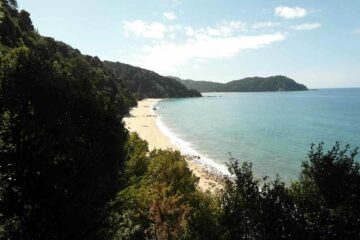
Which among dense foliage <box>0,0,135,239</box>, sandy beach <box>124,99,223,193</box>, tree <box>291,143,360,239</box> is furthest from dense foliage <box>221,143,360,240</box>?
sandy beach <box>124,99,223,193</box>

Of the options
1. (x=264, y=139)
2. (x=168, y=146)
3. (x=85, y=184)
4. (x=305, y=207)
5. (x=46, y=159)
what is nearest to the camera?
(x=46, y=159)

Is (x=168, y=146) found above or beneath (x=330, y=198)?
beneath

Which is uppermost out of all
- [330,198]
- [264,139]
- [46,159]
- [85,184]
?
[46,159]

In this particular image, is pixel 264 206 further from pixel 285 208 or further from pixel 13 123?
pixel 13 123

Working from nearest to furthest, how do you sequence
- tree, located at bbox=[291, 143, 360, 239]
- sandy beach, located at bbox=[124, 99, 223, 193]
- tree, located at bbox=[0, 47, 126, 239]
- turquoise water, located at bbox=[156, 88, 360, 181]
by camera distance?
tree, located at bbox=[291, 143, 360, 239], tree, located at bbox=[0, 47, 126, 239], sandy beach, located at bbox=[124, 99, 223, 193], turquoise water, located at bbox=[156, 88, 360, 181]

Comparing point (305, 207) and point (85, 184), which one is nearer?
point (305, 207)

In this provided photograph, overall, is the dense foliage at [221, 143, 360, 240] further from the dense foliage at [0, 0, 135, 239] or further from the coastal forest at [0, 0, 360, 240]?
the dense foliage at [0, 0, 135, 239]

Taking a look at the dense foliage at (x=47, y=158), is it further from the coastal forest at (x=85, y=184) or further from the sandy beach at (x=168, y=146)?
the sandy beach at (x=168, y=146)

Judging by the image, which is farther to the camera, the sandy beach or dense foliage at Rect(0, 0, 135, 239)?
the sandy beach

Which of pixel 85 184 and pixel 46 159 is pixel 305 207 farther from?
pixel 46 159

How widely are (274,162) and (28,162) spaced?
5458cm

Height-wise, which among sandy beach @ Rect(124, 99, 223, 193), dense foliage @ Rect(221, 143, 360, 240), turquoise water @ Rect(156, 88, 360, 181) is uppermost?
dense foliage @ Rect(221, 143, 360, 240)

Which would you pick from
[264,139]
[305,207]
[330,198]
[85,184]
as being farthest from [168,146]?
[330,198]

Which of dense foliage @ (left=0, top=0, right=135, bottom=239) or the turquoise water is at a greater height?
dense foliage @ (left=0, top=0, right=135, bottom=239)
